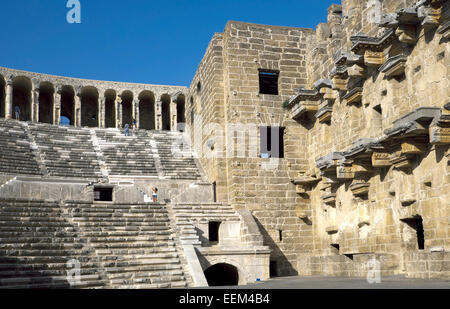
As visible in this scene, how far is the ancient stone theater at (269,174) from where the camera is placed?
1312 cm

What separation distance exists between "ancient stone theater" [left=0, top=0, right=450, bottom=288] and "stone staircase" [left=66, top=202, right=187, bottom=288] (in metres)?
0.06

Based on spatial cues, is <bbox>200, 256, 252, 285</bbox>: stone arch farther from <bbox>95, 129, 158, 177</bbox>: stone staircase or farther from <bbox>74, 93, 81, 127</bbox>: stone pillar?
<bbox>74, 93, 81, 127</bbox>: stone pillar

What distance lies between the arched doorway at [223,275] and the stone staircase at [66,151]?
6.53 metres

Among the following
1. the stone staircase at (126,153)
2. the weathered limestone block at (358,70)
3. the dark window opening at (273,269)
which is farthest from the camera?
the stone staircase at (126,153)

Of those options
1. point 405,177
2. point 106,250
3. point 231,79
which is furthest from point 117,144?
point 405,177

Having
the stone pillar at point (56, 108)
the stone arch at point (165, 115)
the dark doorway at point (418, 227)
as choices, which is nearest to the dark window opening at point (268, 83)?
the dark doorway at point (418, 227)

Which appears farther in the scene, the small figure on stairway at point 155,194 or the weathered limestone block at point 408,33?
the small figure on stairway at point 155,194

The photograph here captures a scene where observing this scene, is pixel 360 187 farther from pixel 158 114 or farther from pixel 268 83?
pixel 158 114

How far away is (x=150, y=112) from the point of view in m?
36.7

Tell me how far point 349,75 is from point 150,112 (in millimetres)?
22320

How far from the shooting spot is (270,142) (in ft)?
67.2

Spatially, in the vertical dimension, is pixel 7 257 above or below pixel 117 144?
below

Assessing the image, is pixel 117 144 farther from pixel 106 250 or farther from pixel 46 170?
pixel 106 250

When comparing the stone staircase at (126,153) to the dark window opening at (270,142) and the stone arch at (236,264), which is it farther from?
the stone arch at (236,264)
